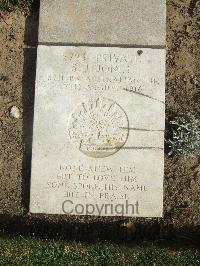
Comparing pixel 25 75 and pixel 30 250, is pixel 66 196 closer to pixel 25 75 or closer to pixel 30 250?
pixel 30 250

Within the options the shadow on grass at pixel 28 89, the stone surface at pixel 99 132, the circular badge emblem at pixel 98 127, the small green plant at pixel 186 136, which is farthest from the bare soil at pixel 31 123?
the circular badge emblem at pixel 98 127

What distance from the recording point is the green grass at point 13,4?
5.18m

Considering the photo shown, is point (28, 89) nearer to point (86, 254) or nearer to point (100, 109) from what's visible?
point (100, 109)

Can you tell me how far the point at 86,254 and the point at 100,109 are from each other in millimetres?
1520

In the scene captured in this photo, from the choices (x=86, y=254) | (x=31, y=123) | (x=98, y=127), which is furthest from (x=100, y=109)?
(x=86, y=254)

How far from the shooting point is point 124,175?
484 centimetres

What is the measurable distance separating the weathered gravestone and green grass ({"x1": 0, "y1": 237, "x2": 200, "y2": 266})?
13.9 inches

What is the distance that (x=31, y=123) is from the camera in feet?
16.7

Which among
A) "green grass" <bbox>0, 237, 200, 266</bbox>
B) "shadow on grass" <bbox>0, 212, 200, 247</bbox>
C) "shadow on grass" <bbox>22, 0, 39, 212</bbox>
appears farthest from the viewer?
"shadow on grass" <bbox>22, 0, 39, 212</bbox>

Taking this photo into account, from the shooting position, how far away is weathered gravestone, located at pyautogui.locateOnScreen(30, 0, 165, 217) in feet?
15.9

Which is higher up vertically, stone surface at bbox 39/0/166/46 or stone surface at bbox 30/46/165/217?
stone surface at bbox 39/0/166/46

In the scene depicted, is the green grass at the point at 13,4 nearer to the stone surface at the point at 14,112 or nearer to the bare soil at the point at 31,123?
the bare soil at the point at 31,123

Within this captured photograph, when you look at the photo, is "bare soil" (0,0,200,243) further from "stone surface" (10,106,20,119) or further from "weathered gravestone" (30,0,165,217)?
"weathered gravestone" (30,0,165,217)

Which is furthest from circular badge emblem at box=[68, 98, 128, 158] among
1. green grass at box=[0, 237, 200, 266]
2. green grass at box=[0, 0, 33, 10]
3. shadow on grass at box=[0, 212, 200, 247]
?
green grass at box=[0, 0, 33, 10]
